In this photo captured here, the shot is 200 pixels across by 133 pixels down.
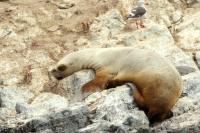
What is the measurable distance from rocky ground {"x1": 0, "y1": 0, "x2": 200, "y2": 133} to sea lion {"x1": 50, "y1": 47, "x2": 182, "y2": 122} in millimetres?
217

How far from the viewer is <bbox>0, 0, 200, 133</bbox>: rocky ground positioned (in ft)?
30.9

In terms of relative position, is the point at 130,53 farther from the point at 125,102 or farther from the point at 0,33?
the point at 0,33

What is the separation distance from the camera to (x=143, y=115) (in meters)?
9.92

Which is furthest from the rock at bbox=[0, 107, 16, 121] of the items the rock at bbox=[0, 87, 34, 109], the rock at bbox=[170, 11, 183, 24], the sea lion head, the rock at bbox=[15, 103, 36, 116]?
the rock at bbox=[170, 11, 183, 24]

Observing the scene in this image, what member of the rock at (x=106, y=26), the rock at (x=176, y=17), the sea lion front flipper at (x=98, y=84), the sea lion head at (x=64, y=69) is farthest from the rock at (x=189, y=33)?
the sea lion front flipper at (x=98, y=84)

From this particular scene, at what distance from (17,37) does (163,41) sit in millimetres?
3175

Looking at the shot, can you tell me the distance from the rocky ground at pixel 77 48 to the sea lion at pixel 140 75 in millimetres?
217

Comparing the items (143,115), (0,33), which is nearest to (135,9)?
(0,33)

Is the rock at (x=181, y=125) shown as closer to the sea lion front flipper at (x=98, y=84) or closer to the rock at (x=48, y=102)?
the sea lion front flipper at (x=98, y=84)

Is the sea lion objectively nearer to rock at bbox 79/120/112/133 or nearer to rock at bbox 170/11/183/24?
rock at bbox 79/120/112/133

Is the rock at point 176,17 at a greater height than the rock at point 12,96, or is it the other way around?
the rock at point 12,96

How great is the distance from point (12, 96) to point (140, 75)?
253 cm

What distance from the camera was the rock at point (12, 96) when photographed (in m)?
11.7

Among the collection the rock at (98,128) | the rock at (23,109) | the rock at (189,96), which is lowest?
the rock at (189,96)
